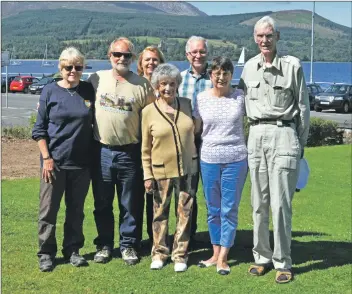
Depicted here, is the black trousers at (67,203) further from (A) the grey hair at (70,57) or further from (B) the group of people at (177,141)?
(A) the grey hair at (70,57)

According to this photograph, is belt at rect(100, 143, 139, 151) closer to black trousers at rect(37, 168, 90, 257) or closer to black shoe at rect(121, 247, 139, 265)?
black trousers at rect(37, 168, 90, 257)

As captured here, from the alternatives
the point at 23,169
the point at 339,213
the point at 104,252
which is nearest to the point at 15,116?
the point at 23,169

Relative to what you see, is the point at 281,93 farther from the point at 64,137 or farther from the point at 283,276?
the point at 64,137

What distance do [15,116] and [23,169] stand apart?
16.7 metres

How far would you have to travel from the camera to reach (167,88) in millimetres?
6133

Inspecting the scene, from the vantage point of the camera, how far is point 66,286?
6219 mm

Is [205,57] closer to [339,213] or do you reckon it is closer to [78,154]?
[78,154]

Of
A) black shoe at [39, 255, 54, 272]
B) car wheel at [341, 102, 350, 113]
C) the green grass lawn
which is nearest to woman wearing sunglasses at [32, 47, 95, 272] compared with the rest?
black shoe at [39, 255, 54, 272]

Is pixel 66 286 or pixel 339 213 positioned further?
pixel 339 213

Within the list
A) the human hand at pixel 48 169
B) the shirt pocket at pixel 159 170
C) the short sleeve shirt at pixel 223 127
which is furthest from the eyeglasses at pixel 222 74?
the human hand at pixel 48 169

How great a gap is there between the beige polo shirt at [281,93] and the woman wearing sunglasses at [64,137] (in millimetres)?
1600

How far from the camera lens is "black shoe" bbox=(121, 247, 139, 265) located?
6.73 m

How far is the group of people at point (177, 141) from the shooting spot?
6.13 metres

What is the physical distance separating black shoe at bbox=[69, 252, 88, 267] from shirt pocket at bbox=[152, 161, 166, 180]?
1234mm
